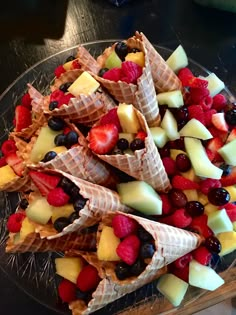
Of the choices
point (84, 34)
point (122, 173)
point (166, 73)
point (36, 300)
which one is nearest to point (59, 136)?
point (122, 173)

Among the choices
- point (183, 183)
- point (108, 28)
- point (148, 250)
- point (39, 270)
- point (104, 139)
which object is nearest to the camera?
point (148, 250)

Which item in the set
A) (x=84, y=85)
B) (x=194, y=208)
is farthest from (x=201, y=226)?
(x=84, y=85)

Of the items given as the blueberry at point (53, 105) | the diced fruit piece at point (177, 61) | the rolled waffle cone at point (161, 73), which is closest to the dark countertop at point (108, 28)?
the diced fruit piece at point (177, 61)

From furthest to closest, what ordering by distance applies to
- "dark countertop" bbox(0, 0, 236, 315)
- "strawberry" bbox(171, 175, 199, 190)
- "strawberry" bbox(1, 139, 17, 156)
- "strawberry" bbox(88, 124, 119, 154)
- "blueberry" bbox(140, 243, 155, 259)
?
"dark countertop" bbox(0, 0, 236, 315) → "strawberry" bbox(1, 139, 17, 156) → "strawberry" bbox(171, 175, 199, 190) → "strawberry" bbox(88, 124, 119, 154) → "blueberry" bbox(140, 243, 155, 259)

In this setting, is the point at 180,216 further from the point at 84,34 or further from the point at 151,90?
the point at 84,34

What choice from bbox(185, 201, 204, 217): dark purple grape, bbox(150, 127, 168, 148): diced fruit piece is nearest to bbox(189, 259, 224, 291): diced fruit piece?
bbox(185, 201, 204, 217): dark purple grape

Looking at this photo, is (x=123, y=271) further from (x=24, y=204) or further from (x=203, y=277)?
(x=24, y=204)

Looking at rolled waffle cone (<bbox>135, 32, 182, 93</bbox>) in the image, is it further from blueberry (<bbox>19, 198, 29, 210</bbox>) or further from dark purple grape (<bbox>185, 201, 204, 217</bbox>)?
blueberry (<bbox>19, 198, 29, 210</bbox>)
